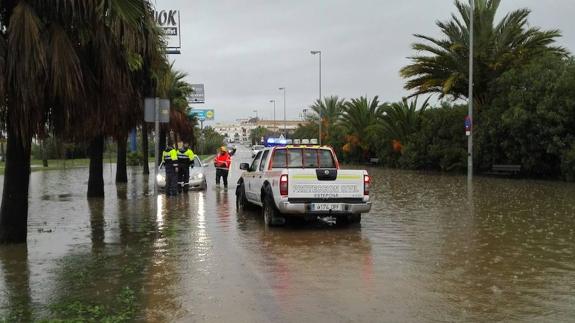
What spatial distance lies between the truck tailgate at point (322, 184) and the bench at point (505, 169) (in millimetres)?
17303

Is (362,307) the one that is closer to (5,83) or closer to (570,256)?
(570,256)

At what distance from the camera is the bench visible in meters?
26.1

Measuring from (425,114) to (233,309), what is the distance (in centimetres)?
3094

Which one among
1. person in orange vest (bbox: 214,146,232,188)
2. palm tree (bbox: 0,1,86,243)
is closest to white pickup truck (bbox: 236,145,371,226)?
palm tree (bbox: 0,1,86,243)

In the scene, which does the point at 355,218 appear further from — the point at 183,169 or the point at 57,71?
the point at 183,169

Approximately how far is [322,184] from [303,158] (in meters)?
2.10

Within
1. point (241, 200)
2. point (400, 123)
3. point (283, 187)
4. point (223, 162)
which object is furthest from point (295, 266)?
point (400, 123)

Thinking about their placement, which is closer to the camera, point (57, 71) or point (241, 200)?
point (57, 71)

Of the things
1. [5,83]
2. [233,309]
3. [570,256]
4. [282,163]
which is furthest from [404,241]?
[5,83]

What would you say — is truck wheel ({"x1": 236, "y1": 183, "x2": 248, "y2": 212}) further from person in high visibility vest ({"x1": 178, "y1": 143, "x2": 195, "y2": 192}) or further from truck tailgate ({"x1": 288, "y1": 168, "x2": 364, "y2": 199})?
person in high visibility vest ({"x1": 178, "y1": 143, "x2": 195, "y2": 192})

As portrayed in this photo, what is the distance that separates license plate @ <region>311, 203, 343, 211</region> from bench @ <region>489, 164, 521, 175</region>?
57.6 feet

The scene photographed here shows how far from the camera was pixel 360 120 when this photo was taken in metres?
46.7

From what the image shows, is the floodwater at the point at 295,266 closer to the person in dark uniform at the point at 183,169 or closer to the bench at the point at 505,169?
the person in dark uniform at the point at 183,169

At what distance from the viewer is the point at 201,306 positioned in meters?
5.98
